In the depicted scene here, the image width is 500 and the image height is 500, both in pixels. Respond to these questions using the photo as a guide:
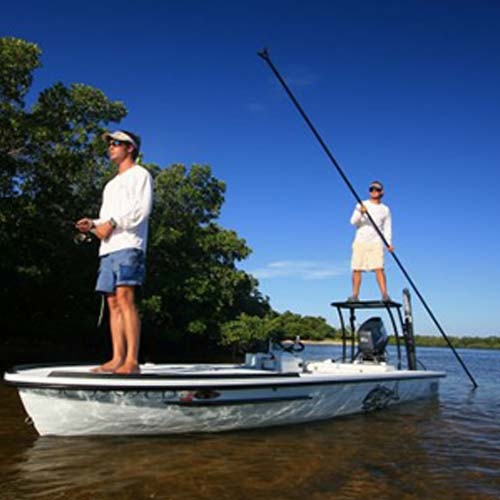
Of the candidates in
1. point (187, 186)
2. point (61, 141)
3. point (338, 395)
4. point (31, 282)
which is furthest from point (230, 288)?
point (338, 395)

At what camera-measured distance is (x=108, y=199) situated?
536 cm

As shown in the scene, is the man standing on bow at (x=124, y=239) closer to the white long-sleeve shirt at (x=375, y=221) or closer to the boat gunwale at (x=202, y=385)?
the boat gunwale at (x=202, y=385)

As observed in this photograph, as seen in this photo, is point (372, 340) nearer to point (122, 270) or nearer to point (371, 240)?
point (371, 240)

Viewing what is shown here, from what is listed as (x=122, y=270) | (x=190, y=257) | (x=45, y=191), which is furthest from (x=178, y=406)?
(x=190, y=257)

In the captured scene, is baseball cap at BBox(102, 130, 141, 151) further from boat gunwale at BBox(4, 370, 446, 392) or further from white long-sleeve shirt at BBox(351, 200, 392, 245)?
white long-sleeve shirt at BBox(351, 200, 392, 245)

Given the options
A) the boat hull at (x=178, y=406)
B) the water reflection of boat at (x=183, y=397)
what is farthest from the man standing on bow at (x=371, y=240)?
the boat hull at (x=178, y=406)

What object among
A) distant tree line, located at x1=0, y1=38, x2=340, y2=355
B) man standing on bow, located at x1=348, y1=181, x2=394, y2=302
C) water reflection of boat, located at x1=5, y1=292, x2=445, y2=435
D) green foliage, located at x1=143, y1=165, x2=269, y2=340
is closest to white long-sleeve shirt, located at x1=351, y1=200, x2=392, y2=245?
man standing on bow, located at x1=348, y1=181, x2=394, y2=302

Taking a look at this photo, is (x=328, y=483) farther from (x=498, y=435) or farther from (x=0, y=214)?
(x=0, y=214)

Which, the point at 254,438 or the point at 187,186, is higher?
the point at 187,186

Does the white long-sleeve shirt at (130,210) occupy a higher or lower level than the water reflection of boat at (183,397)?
higher

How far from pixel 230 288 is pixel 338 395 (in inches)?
841

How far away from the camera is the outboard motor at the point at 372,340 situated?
9.36 meters

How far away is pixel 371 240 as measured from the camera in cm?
934

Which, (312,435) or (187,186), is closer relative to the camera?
(312,435)
